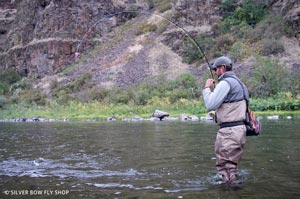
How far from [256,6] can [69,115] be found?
24269 mm

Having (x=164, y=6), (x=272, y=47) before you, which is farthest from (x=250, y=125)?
(x=164, y=6)

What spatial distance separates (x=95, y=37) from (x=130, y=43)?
29.6ft

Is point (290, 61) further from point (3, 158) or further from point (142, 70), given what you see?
point (3, 158)

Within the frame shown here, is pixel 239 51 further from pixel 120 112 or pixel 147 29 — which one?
pixel 147 29

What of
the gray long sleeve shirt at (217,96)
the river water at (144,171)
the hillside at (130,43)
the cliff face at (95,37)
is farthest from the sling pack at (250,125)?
the cliff face at (95,37)

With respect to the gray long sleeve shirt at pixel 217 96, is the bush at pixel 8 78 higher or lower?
higher

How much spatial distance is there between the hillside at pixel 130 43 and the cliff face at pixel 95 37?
10 centimetres

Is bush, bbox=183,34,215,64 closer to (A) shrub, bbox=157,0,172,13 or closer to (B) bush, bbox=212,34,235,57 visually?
(B) bush, bbox=212,34,235,57

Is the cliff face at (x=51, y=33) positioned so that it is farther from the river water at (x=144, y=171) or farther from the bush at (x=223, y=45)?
the river water at (x=144, y=171)

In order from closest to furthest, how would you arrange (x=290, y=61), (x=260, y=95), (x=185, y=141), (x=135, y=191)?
(x=135, y=191) < (x=185, y=141) < (x=260, y=95) < (x=290, y=61)

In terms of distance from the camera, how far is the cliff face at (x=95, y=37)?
141 feet

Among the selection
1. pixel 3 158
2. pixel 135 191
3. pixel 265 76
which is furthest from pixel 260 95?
pixel 135 191

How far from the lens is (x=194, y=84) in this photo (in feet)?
119

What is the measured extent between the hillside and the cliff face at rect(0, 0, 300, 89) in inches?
4.1
